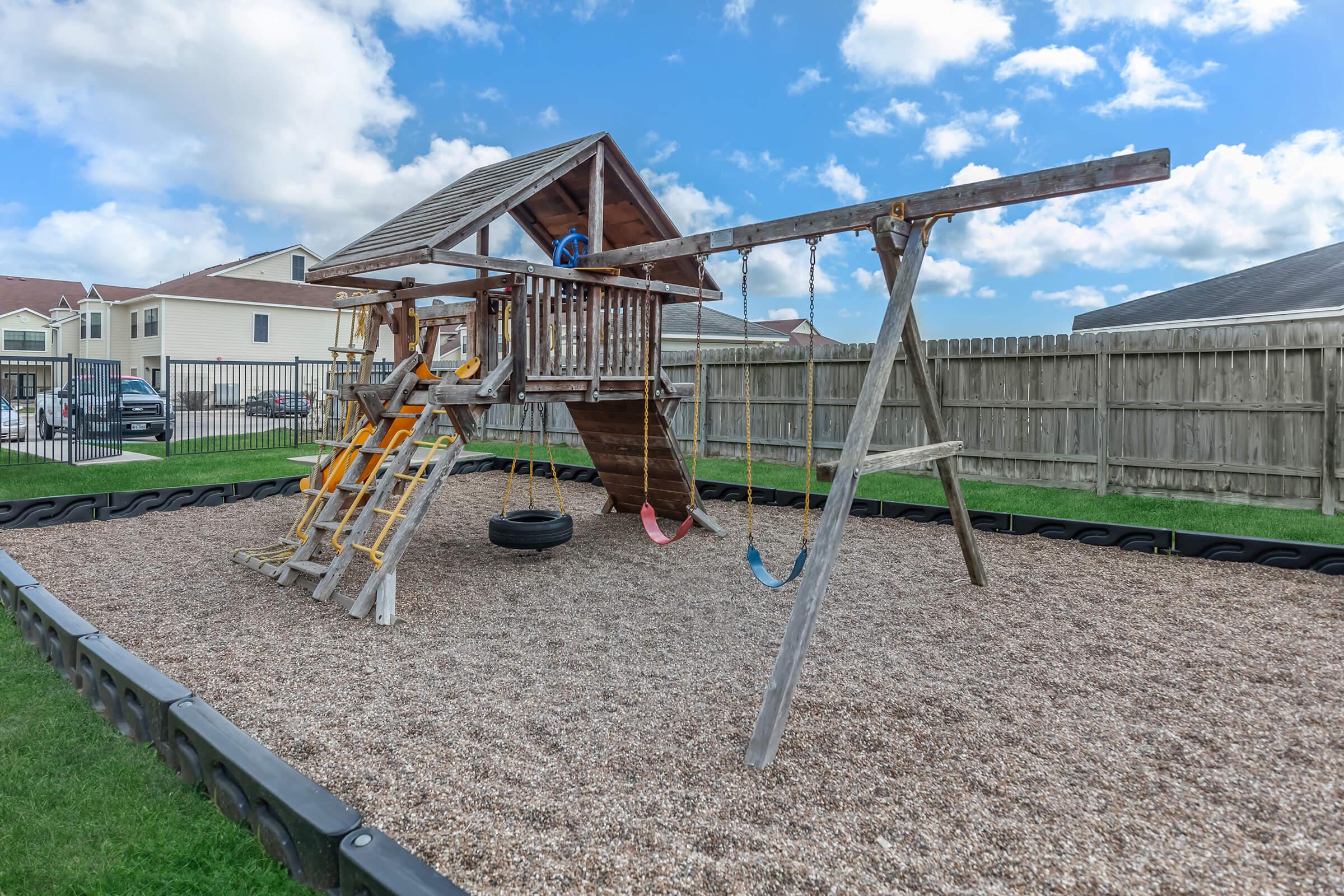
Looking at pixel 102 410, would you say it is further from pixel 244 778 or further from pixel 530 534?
pixel 244 778

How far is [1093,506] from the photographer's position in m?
8.59

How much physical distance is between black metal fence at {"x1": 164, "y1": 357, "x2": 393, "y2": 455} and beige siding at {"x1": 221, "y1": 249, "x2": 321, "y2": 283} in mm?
4075

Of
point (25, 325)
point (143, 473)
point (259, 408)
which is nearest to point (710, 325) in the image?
point (259, 408)

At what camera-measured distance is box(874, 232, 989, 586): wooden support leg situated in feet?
15.9

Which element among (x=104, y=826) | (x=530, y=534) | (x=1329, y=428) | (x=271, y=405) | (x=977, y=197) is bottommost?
(x=104, y=826)

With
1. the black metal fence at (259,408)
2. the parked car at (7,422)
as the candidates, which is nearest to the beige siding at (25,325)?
the black metal fence at (259,408)

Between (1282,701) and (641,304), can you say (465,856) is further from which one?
(641,304)

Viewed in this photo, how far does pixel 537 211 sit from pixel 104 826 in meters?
6.21

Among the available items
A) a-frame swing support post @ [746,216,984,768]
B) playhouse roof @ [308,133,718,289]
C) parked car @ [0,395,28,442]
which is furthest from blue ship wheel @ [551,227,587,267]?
parked car @ [0,395,28,442]

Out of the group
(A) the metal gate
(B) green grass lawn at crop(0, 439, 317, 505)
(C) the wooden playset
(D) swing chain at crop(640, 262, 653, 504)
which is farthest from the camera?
(A) the metal gate

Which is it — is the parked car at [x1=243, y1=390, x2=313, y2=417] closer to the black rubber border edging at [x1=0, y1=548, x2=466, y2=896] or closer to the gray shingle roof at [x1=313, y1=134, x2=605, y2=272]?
the gray shingle roof at [x1=313, y1=134, x2=605, y2=272]

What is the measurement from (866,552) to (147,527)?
691cm

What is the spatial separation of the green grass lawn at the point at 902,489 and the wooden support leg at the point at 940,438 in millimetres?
2759

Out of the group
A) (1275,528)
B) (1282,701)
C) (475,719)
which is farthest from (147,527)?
(1275,528)
